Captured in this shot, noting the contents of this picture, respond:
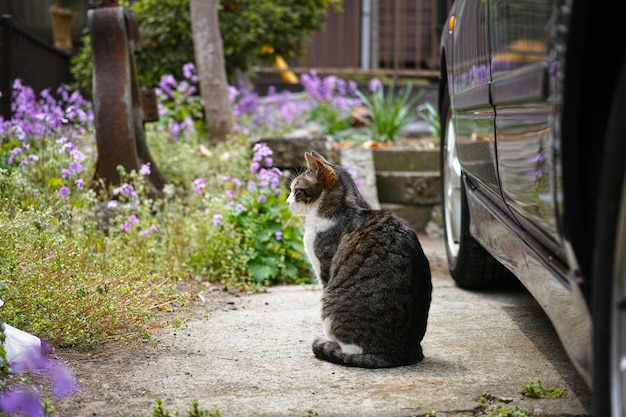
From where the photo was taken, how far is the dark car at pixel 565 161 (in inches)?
70.1

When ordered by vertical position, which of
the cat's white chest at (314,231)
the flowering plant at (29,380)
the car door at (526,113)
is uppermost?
the car door at (526,113)

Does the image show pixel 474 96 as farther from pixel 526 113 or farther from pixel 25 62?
pixel 25 62

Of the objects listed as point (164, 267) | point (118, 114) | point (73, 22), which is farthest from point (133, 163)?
point (73, 22)

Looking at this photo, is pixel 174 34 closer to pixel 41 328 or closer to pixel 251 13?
pixel 251 13

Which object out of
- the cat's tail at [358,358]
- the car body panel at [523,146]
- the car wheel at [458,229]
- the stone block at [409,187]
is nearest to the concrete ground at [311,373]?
the cat's tail at [358,358]

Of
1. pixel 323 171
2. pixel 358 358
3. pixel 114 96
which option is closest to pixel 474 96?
pixel 323 171

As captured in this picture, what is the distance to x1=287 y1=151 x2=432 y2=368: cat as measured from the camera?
3.30 meters

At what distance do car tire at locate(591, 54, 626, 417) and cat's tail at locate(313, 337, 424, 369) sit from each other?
4.91ft

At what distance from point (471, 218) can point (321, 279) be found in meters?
0.88

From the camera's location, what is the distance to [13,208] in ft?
15.2

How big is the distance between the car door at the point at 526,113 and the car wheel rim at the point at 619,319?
1.11 ft

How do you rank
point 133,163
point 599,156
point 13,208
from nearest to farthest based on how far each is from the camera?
point 599,156, point 13,208, point 133,163

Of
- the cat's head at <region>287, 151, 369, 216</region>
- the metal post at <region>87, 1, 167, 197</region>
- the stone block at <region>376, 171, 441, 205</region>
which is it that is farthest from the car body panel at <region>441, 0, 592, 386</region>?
the stone block at <region>376, 171, 441, 205</region>

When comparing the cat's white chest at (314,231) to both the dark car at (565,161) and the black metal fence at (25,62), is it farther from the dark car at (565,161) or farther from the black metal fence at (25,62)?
the black metal fence at (25,62)
